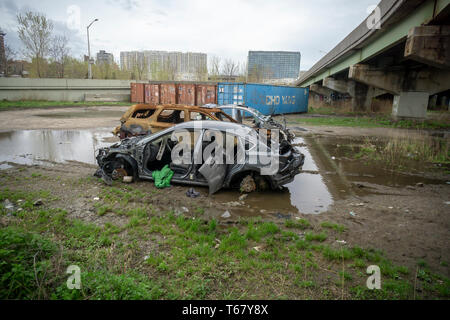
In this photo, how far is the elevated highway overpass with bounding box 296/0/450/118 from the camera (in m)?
9.78

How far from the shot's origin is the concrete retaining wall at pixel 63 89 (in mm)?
29438

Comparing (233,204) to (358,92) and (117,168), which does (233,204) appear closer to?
(117,168)

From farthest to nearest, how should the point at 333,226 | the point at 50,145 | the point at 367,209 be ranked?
the point at 50,145 < the point at 367,209 < the point at 333,226

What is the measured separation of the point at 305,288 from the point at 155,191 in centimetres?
377

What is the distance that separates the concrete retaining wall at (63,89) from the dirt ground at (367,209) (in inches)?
1142

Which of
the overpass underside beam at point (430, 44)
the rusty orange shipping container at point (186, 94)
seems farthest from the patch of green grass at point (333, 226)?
the rusty orange shipping container at point (186, 94)

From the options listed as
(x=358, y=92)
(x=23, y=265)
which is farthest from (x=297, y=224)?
(x=358, y=92)

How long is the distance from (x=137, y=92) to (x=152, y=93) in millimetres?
3688

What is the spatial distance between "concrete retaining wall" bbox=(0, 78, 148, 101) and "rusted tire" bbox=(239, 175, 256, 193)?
33.7 m

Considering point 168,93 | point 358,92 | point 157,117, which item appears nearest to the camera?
point 157,117

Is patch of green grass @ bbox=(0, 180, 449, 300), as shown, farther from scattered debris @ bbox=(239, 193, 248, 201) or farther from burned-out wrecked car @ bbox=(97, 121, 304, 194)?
burned-out wrecked car @ bbox=(97, 121, 304, 194)

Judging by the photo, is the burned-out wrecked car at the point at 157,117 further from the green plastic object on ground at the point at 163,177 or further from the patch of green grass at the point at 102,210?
the patch of green grass at the point at 102,210

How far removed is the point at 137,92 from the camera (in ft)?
112
